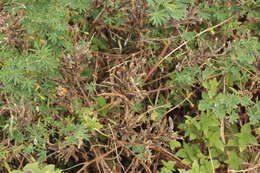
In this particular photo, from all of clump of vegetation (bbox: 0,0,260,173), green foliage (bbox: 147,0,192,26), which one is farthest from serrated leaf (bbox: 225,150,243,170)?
green foliage (bbox: 147,0,192,26)

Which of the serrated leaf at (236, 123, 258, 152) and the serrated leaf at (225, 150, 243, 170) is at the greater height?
the serrated leaf at (236, 123, 258, 152)

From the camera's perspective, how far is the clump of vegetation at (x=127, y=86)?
202 centimetres

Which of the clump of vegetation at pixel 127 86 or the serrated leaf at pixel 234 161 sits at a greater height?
the clump of vegetation at pixel 127 86

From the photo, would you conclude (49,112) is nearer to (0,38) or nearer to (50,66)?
(50,66)

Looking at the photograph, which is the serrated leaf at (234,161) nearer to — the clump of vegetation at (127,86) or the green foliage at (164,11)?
the clump of vegetation at (127,86)

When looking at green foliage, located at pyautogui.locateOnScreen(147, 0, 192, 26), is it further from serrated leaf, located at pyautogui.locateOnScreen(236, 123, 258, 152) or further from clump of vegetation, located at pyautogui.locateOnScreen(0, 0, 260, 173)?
serrated leaf, located at pyautogui.locateOnScreen(236, 123, 258, 152)

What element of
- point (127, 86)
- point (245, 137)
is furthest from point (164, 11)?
point (245, 137)

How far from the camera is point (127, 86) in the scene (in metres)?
2.05

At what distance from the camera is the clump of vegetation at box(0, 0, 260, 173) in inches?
79.5

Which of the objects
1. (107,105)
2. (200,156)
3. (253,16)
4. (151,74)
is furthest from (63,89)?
(253,16)

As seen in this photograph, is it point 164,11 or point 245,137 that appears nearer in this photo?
point 164,11

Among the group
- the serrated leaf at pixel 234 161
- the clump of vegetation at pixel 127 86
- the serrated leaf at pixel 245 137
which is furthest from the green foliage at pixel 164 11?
the serrated leaf at pixel 234 161

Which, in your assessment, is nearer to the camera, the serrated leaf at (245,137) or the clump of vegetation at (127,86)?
the clump of vegetation at (127,86)

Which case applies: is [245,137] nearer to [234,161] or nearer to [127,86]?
[234,161]
